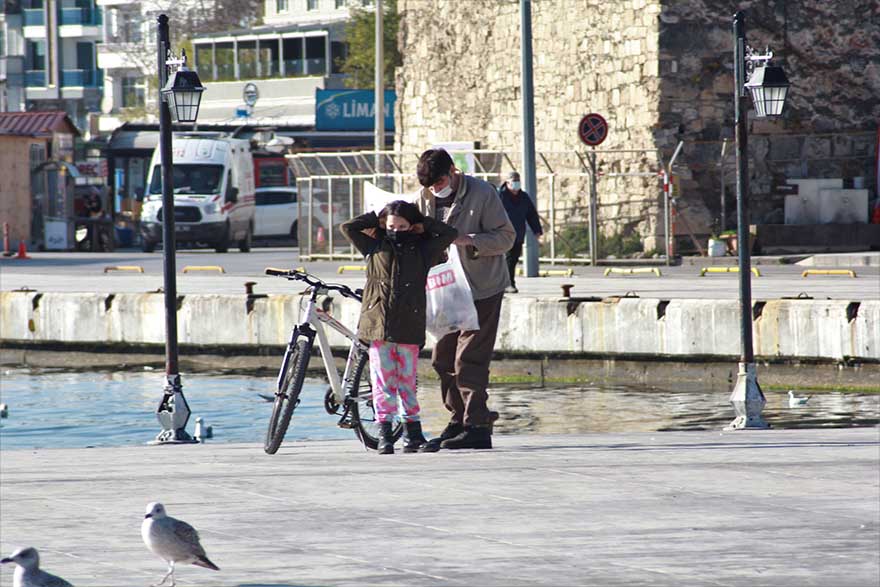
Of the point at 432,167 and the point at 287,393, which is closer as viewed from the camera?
Answer: the point at 432,167

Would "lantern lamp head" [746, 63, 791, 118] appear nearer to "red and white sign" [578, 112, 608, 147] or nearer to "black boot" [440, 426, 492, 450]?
"black boot" [440, 426, 492, 450]

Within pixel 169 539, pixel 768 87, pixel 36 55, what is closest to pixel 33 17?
pixel 36 55

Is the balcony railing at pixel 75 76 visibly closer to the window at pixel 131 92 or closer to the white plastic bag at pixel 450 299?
the window at pixel 131 92

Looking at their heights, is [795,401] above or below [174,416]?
below

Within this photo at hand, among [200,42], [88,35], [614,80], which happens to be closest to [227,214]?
[614,80]

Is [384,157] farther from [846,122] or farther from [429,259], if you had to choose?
[429,259]

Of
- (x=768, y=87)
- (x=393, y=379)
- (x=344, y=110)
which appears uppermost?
(x=344, y=110)

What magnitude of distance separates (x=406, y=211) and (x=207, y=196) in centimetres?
3214

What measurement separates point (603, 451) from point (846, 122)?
80.3 ft

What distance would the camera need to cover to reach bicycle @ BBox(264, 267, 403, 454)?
10914mm

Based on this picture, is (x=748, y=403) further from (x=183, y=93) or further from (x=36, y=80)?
(x=36, y=80)

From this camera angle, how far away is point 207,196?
4178 centimetres

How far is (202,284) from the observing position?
2598 centimetres

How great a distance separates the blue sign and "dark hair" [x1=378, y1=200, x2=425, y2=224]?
156 ft
